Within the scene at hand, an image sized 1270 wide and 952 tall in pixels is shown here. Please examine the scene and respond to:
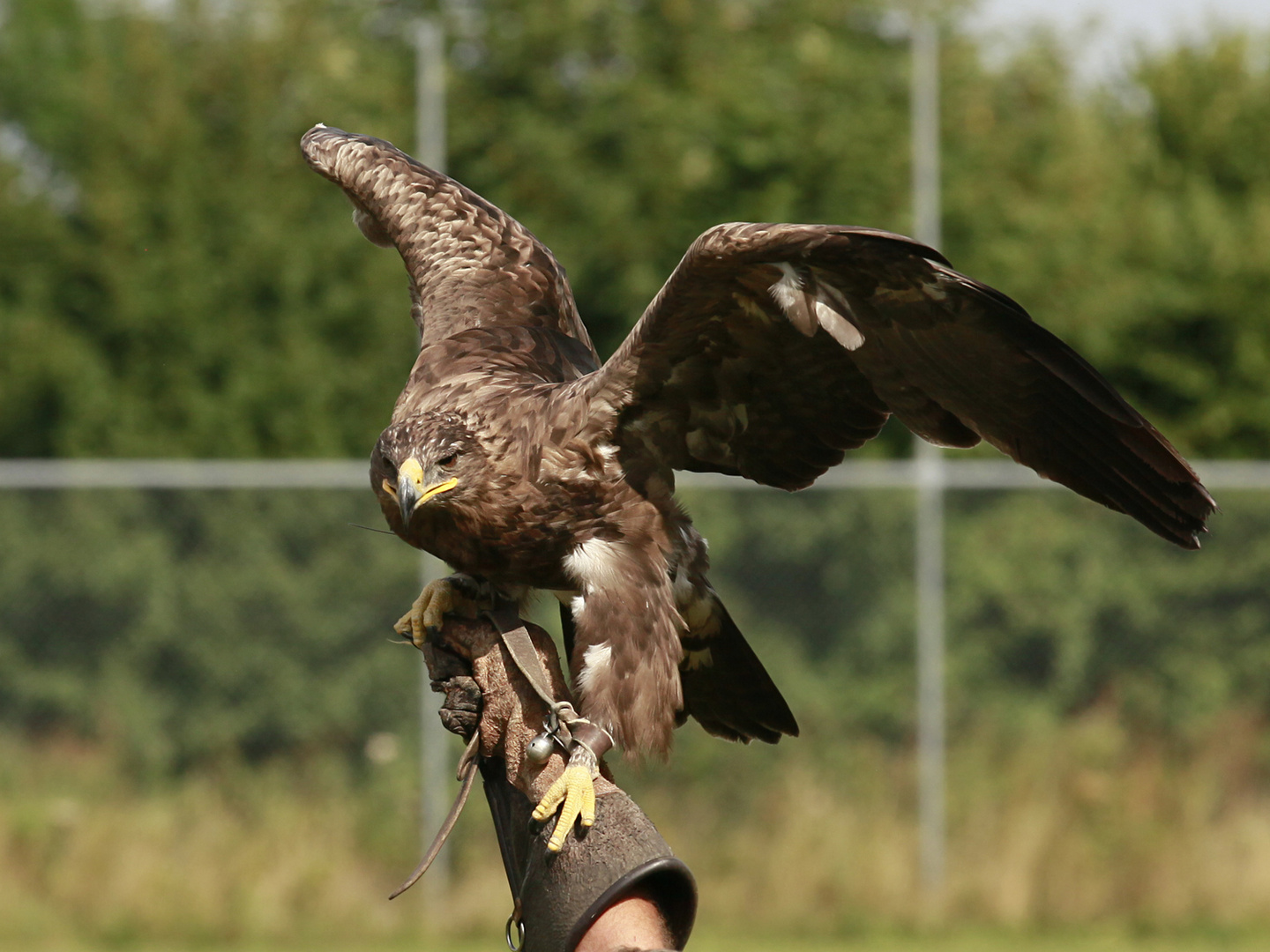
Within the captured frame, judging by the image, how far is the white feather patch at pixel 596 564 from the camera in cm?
440

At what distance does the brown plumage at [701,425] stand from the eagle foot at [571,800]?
20 cm

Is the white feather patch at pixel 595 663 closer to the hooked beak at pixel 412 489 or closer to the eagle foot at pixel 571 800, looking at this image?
the eagle foot at pixel 571 800

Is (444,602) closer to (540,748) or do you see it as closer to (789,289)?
(540,748)

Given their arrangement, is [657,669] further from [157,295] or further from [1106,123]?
[1106,123]

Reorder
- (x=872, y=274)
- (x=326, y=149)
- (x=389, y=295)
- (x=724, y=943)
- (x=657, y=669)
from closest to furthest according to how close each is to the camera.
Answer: (x=872, y=274) < (x=657, y=669) < (x=326, y=149) < (x=724, y=943) < (x=389, y=295)

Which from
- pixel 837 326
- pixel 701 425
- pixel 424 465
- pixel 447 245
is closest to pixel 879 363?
pixel 837 326

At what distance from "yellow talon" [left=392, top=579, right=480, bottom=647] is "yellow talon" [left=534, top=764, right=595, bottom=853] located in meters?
0.56

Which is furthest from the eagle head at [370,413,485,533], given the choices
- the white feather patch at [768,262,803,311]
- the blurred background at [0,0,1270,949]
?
the blurred background at [0,0,1270,949]

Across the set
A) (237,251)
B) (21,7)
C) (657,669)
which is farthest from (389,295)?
(657,669)

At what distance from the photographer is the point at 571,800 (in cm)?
400

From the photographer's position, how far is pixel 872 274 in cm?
409

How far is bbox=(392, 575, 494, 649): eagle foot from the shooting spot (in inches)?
177

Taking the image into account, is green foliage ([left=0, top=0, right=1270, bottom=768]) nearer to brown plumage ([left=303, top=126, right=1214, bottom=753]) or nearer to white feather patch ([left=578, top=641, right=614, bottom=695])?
brown plumage ([left=303, top=126, right=1214, bottom=753])

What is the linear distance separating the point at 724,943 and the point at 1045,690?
2.09 meters
